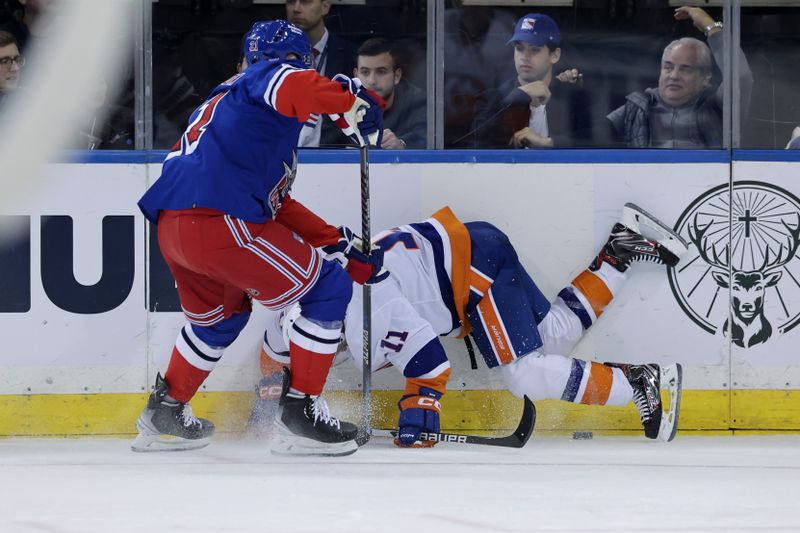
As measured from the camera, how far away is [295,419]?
3.35 meters

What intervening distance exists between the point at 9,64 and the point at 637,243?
1.99 metres

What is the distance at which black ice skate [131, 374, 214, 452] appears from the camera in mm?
3521

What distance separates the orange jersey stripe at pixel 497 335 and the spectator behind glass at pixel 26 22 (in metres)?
1.60

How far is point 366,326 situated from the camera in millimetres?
3719

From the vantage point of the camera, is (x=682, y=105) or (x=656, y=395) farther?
(x=682, y=105)

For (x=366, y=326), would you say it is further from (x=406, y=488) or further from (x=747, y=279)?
(x=747, y=279)

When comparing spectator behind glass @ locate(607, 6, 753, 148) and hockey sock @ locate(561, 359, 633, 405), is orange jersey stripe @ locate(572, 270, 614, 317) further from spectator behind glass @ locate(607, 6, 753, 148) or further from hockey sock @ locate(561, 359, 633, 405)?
spectator behind glass @ locate(607, 6, 753, 148)

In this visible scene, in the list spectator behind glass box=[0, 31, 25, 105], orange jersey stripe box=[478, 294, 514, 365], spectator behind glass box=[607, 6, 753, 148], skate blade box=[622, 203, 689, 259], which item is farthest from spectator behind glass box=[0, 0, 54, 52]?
skate blade box=[622, 203, 689, 259]

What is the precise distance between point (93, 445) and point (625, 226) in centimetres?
174

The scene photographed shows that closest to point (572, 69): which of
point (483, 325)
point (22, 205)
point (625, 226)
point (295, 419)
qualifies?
point (625, 226)

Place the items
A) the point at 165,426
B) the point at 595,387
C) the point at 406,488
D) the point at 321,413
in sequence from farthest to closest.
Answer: the point at 595,387
the point at 165,426
the point at 321,413
the point at 406,488

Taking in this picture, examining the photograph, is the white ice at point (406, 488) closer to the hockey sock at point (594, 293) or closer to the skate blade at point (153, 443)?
the skate blade at point (153, 443)

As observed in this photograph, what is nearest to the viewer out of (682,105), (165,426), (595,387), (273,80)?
(273,80)

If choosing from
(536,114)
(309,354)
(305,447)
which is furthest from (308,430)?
(536,114)
